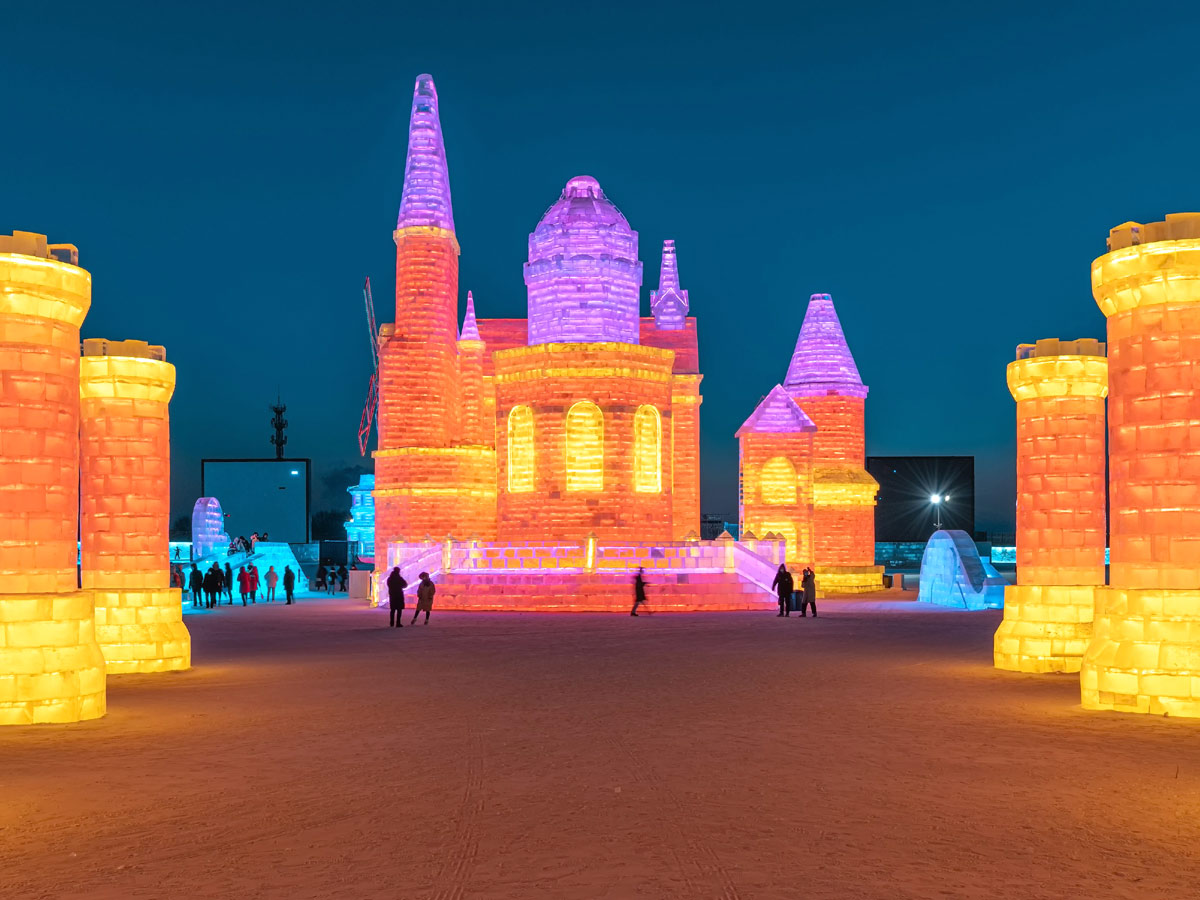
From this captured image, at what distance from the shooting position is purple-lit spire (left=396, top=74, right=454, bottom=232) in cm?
3853

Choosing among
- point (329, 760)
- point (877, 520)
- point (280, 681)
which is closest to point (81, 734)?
point (329, 760)

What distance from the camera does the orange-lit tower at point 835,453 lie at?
4328cm

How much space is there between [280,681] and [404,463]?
24.0 meters

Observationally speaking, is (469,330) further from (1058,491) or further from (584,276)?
(1058,491)

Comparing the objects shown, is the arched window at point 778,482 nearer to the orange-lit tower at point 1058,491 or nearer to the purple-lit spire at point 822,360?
the purple-lit spire at point 822,360

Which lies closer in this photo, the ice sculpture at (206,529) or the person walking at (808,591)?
the person walking at (808,591)

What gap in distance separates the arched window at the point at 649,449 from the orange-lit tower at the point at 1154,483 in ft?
77.5

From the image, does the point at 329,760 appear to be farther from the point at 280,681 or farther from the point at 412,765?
the point at 280,681

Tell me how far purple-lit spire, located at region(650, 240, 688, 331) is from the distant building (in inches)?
1254

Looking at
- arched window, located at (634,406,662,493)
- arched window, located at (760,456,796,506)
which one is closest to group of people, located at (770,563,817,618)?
arched window, located at (634,406,662,493)

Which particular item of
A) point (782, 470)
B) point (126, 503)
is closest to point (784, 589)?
point (782, 470)

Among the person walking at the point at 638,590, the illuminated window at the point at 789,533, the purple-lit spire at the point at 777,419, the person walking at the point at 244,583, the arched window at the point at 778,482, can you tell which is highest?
the purple-lit spire at the point at 777,419

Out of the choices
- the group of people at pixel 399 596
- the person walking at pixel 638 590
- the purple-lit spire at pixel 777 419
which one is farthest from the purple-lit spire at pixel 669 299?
the group of people at pixel 399 596

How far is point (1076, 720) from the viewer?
1158cm
